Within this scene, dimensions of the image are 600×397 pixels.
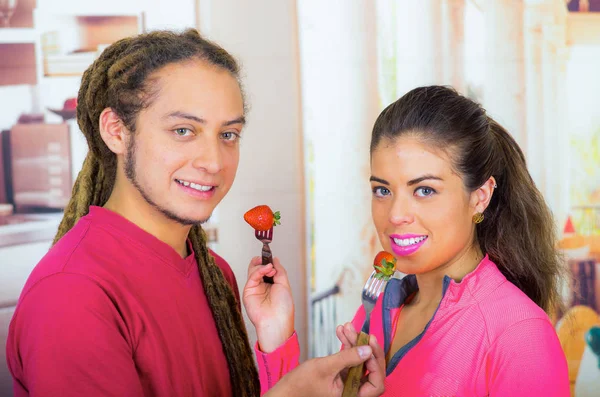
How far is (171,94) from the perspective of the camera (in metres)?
1.58

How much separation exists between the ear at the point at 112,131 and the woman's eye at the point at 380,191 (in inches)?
25.4

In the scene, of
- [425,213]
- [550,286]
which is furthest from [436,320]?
[550,286]

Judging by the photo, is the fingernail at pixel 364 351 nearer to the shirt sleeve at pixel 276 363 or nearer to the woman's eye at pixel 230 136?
the shirt sleeve at pixel 276 363

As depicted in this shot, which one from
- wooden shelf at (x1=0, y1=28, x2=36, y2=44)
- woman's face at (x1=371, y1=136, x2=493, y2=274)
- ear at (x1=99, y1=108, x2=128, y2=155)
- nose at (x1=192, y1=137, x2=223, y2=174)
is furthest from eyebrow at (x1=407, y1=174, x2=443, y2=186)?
wooden shelf at (x1=0, y1=28, x2=36, y2=44)

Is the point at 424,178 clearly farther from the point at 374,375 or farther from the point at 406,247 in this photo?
the point at 374,375

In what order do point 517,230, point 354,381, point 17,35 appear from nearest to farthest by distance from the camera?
point 354,381
point 517,230
point 17,35

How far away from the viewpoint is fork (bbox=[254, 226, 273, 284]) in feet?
5.66

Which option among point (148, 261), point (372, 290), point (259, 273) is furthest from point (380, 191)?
point (148, 261)

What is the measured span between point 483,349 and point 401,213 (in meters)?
0.37

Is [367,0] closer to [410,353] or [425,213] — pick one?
[425,213]

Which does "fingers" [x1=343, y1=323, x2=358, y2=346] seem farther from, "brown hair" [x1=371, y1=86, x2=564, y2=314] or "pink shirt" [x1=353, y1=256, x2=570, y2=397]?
"brown hair" [x1=371, y1=86, x2=564, y2=314]

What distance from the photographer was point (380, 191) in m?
1.76

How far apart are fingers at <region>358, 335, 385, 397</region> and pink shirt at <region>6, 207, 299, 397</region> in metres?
0.30

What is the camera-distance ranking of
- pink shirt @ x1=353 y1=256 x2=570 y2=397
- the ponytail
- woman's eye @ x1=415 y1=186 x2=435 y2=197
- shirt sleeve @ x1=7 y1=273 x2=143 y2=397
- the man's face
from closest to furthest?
shirt sleeve @ x1=7 y1=273 x2=143 y2=397 < pink shirt @ x1=353 y1=256 x2=570 y2=397 < the man's face < woman's eye @ x1=415 y1=186 x2=435 y2=197 < the ponytail
